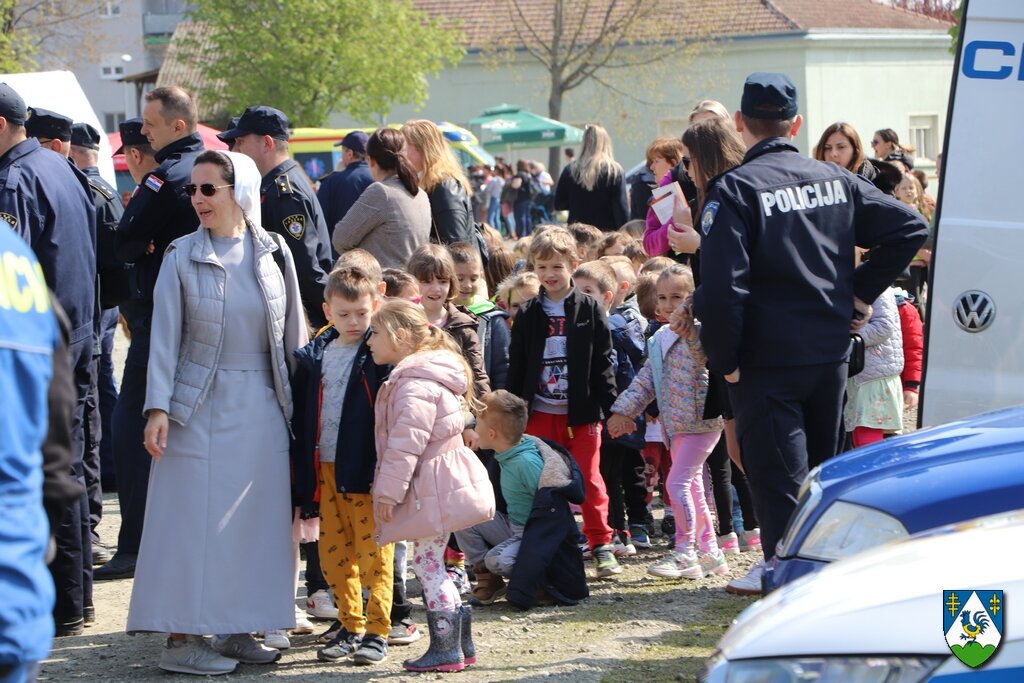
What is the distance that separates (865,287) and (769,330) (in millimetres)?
496

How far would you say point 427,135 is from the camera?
780cm

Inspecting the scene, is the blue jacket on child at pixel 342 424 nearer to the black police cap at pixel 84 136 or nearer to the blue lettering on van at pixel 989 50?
the blue lettering on van at pixel 989 50

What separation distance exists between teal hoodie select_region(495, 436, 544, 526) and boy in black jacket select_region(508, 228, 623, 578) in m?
0.52

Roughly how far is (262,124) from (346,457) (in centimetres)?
222

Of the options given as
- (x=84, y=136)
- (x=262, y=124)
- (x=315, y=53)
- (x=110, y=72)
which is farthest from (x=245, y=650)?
(x=110, y=72)

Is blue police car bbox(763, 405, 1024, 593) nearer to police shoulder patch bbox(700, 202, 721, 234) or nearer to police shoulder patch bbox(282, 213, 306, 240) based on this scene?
police shoulder patch bbox(700, 202, 721, 234)

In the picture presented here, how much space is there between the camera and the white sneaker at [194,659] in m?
5.47

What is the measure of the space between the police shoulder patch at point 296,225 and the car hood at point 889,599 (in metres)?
4.13

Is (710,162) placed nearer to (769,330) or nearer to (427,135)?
(769,330)

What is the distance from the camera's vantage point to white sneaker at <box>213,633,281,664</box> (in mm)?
5629

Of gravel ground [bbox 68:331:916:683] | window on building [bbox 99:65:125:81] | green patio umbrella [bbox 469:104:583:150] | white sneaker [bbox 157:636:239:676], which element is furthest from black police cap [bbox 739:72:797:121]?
window on building [bbox 99:65:125:81]

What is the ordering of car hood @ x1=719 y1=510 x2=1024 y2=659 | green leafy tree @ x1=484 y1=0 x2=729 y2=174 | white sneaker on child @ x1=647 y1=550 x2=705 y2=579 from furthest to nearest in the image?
1. green leafy tree @ x1=484 y1=0 x2=729 y2=174
2. white sneaker on child @ x1=647 y1=550 x2=705 y2=579
3. car hood @ x1=719 y1=510 x2=1024 y2=659

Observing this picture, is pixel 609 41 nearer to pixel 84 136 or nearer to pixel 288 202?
pixel 84 136

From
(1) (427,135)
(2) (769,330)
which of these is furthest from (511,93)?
(2) (769,330)
